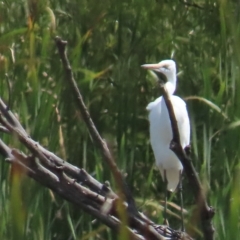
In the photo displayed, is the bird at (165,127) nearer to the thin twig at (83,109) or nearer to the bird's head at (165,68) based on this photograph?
the bird's head at (165,68)

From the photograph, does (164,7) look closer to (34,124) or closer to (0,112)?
(34,124)

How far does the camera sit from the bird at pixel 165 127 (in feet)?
6.40

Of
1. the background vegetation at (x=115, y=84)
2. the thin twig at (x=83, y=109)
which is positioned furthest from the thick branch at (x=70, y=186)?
the background vegetation at (x=115, y=84)

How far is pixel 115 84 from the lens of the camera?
6.86 ft

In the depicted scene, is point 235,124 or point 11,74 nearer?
point 235,124

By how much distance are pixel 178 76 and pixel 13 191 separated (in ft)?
6.14

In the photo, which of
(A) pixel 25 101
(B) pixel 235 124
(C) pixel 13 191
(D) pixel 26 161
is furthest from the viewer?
(A) pixel 25 101

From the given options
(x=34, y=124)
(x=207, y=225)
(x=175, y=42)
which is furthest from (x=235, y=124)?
(x=207, y=225)

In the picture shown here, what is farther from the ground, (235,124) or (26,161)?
(26,161)

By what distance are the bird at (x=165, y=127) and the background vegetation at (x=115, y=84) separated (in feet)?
0.13

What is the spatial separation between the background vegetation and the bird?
41mm

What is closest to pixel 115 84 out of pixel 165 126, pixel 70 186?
pixel 165 126

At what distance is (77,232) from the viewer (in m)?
1.81

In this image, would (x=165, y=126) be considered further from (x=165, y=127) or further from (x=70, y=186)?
(x=70, y=186)
